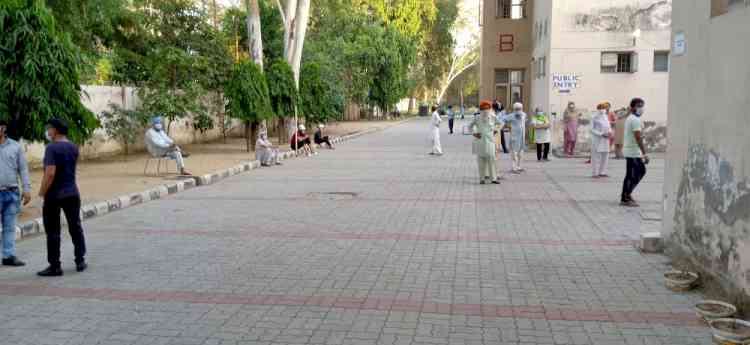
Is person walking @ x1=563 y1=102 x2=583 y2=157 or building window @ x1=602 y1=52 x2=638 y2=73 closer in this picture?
person walking @ x1=563 y1=102 x2=583 y2=157

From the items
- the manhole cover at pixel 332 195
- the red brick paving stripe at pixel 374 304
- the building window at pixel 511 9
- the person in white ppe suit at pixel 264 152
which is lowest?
the red brick paving stripe at pixel 374 304

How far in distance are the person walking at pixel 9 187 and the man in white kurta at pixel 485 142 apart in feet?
28.6

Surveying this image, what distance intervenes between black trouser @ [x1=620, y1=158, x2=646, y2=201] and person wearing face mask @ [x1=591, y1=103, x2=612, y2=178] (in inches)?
136

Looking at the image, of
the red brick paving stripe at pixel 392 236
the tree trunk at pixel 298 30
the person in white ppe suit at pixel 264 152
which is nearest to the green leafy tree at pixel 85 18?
the person in white ppe suit at pixel 264 152

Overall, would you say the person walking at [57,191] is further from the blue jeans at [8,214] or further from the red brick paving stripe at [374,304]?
the blue jeans at [8,214]

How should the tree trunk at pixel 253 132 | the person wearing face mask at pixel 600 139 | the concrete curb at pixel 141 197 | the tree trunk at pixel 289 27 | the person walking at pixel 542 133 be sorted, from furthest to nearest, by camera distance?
the tree trunk at pixel 289 27 < the tree trunk at pixel 253 132 < the person walking at pixel 542 133 < the person wearing face mask at pixel 600 139 < the concrete curb at pixel 141 197

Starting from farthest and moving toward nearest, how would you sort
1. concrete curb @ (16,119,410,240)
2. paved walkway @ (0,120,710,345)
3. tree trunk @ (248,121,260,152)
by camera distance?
tree trunk @ (248,121,260,152) → concrete curb @ (16,119,410,240) → paved walkway @ (0,120,710,345)

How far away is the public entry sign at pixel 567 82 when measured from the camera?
19875mm

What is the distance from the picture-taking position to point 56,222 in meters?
6.54

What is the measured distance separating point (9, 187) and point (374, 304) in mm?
4190

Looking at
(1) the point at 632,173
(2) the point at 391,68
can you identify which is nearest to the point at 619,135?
(1) the point at 632,173

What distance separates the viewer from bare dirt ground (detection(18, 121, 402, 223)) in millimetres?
11711

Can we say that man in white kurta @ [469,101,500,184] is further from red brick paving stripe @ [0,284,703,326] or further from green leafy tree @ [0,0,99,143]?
red brick paving stripe @ [0,284,703,326]

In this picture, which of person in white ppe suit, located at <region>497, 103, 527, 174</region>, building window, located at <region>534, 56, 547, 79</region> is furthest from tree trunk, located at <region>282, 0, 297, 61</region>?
person in white ppe suit, located at <region>497, 103, 527, 174</region>
